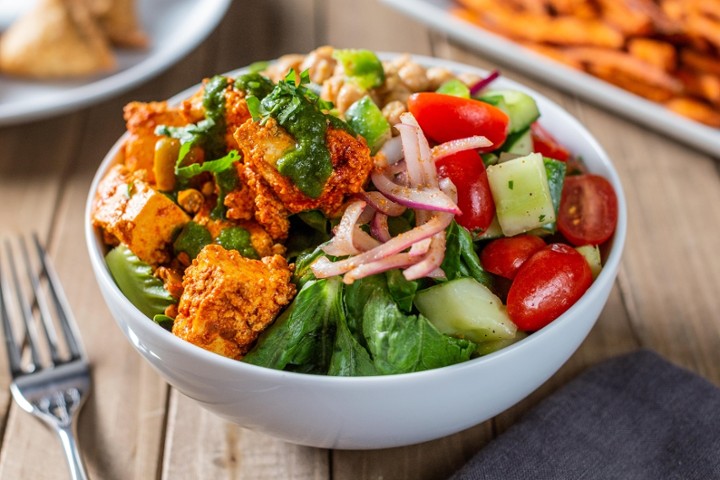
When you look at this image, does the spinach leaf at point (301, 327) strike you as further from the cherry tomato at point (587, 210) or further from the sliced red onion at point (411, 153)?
the cherry tomato at point (587, 210)

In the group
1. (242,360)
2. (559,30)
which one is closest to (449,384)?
(242,360)

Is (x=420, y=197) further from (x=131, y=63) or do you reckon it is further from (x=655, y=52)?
(x=131, y=63)

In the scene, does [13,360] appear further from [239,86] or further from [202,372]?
[239,86]

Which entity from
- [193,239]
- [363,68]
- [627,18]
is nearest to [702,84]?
[627,18]

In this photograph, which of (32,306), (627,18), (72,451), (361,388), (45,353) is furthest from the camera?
(627,18)

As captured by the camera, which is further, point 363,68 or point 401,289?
point 363,68

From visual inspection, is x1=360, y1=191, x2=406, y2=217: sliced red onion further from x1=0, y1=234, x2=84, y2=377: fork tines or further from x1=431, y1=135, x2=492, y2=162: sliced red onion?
x1=0, y1=234, x2=84, y2=377: fork tines

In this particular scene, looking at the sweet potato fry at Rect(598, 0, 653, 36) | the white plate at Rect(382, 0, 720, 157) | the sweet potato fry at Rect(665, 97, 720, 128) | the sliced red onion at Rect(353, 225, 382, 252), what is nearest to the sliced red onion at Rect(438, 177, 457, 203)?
the sliced red onion at Rect(353, 225, 382, 252)

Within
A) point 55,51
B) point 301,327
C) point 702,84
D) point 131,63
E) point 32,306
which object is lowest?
point 32,306
